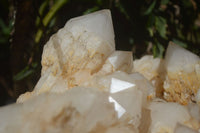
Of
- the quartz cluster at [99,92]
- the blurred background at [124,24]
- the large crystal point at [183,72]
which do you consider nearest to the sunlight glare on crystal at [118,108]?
the quartz cluster at [99,92]

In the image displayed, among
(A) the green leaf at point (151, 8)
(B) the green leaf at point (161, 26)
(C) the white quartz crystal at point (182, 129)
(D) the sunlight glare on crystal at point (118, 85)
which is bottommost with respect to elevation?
(B) the green leaf at point (161, 26)

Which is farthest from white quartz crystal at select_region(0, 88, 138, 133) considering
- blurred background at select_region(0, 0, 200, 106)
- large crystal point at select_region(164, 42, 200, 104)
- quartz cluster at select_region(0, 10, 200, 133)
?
blurred background at select_region(0, 0, 200, 106)

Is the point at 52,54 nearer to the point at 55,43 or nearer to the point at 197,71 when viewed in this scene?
the point at 55,43

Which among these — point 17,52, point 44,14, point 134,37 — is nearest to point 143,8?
point 134,37

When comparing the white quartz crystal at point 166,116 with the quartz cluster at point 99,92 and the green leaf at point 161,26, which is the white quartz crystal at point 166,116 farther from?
the green leaf at point 161,26

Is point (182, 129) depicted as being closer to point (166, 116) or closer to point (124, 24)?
point (166, 116)

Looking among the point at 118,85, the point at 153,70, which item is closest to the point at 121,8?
the point at 153,70

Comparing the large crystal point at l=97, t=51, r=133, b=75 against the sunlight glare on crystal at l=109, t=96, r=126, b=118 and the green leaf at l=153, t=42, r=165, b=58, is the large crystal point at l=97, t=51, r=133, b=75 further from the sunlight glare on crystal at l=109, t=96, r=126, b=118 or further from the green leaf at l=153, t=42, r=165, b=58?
the green leaf at l=153, t=42, r=165, b=58

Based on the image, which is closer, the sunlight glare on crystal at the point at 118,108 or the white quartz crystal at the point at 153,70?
the sunlight glare on crystal at the point at 118,108
